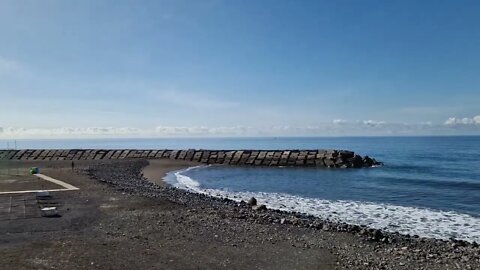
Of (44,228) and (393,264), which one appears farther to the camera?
(44,228)

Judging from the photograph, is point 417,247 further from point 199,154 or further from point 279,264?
point 199,154

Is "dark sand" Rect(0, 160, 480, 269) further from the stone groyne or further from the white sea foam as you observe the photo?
the stone groyne

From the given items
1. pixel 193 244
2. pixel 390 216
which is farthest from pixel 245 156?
pixel 193 244

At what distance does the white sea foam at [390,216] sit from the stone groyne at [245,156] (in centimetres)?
2532

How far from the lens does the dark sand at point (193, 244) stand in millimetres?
9281

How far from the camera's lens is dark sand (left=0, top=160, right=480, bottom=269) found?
9.28 meters

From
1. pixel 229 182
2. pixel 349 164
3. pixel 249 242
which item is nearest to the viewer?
pixel 249 242

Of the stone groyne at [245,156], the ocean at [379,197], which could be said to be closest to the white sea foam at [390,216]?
the ocean at [379,197]

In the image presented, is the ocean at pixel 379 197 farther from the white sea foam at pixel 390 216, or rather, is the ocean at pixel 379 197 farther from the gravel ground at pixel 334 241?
the gravel ground at pixel 334 241

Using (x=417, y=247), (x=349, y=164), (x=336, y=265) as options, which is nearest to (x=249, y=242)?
(x=336, y=265)

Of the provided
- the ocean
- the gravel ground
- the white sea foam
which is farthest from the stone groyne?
the gravel ground

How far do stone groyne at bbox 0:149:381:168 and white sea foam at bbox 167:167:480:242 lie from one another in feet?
83.1

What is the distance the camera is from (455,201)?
21.6 m

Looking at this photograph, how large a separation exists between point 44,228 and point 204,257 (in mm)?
6083
